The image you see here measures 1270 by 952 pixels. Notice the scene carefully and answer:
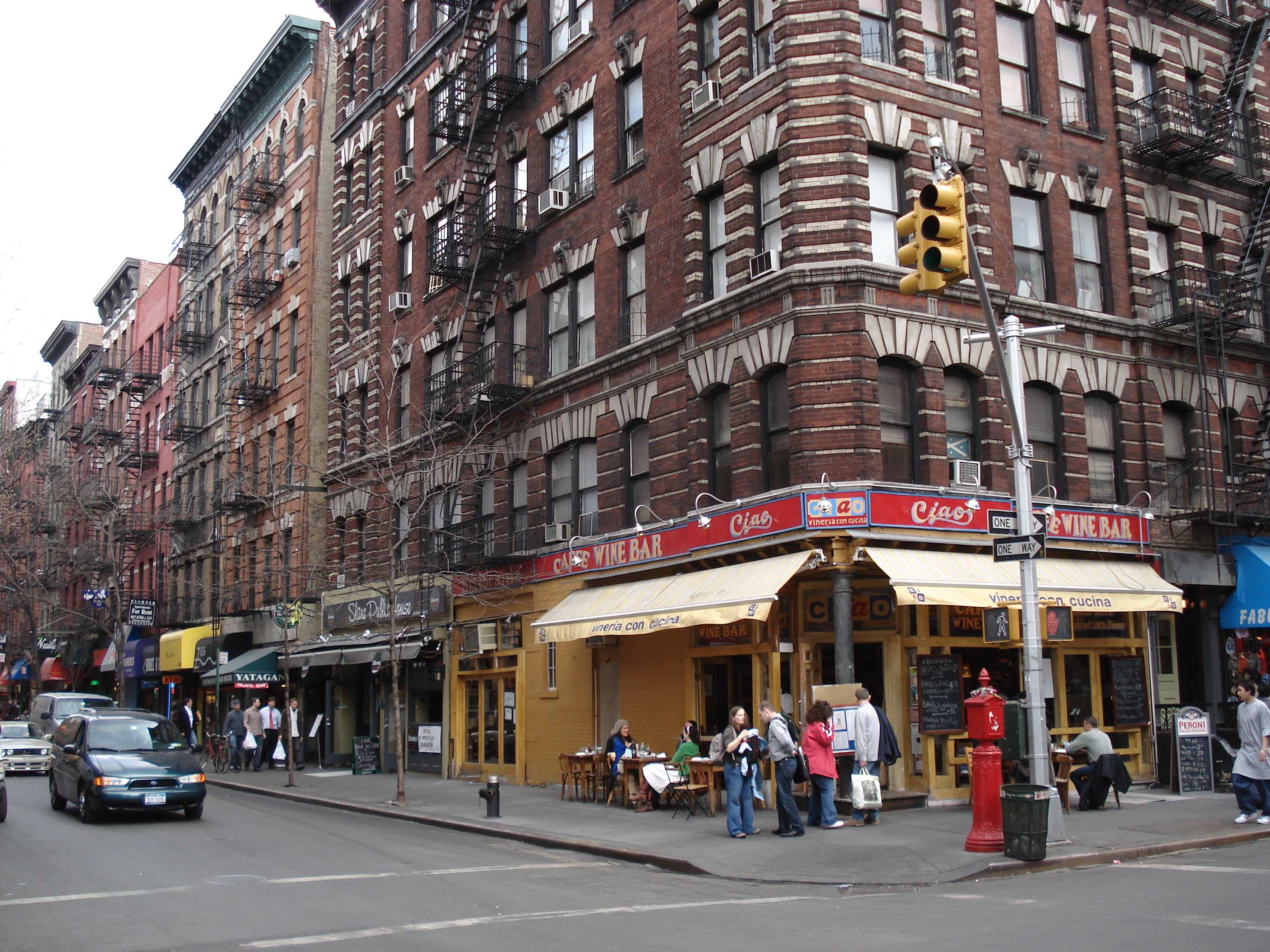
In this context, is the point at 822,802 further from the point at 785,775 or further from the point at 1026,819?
the point at 1026,819

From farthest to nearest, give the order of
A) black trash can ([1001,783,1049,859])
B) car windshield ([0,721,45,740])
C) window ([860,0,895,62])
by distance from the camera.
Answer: car windshield ([0,721,45,740])
window ([860,0,895,62])
black trash can ([1001,783,1049,859])

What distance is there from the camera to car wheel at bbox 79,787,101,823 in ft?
60.7

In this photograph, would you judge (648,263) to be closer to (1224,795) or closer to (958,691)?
(958,691)

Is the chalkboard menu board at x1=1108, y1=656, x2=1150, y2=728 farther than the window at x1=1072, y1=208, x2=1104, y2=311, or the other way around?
the window at x1=1072, y1=208, x2=1104, y2=311

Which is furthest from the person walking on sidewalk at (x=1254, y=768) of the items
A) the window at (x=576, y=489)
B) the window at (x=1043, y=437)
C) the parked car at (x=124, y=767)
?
the parked car at (x=124, y=767)

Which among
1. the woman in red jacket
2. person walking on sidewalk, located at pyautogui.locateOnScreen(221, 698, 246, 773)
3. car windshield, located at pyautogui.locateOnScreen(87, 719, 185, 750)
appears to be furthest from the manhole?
person walking on sidewalk, located at pyautogui.locateOnScreen(221, 698, 246, 773)

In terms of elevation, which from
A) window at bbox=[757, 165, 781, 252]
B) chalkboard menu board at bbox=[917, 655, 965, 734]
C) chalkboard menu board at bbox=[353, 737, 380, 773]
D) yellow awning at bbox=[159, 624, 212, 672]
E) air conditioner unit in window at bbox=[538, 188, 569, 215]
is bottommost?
chalkboard menu board at bbox=[353, 737, 380, 773]

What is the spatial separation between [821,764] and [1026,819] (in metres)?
3.60

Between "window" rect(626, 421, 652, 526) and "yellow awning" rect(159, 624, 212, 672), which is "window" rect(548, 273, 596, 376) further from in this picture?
"yellow awning" rect(159, 624, 212, 672)

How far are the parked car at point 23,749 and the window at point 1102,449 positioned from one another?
91.2 feet

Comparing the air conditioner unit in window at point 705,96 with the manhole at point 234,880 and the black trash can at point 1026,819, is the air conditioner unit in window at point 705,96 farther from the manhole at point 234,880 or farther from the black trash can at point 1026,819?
the manhole at point 234,880

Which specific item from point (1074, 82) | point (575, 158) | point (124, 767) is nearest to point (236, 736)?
point (124, 767)

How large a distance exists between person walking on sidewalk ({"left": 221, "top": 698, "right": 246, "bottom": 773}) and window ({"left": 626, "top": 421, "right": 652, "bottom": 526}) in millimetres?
14918

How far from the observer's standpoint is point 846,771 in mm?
17938
